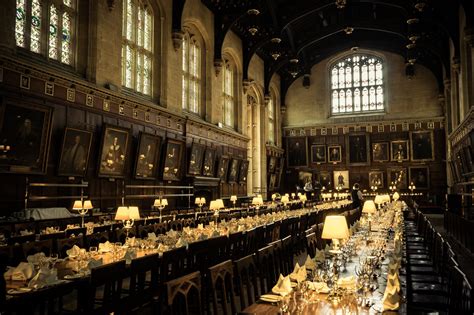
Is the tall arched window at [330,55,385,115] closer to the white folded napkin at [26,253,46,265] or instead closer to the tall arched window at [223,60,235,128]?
the tall arched window at [223,60,235,128]

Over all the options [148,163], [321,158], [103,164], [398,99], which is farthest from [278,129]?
[103,164]

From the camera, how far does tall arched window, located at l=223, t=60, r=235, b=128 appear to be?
21.0 meters

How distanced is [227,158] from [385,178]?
516 inches

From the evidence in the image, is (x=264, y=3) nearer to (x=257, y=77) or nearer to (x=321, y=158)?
(x=257, y=77)

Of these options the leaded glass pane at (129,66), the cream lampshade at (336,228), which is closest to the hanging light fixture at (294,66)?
the leaded glass pane at (129,66)

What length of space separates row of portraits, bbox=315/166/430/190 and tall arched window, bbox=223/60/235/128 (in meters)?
10.0

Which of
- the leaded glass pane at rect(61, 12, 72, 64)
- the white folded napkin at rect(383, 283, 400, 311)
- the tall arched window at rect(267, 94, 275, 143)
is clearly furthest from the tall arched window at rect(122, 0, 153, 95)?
the tall arched window at rect(267, 94, 275, 143)

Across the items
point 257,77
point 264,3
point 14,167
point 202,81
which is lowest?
point 14,167

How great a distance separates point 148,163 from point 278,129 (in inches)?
674

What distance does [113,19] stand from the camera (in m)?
11.9

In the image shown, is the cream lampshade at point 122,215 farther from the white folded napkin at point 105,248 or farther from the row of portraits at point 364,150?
the row of portraits at point 364,150

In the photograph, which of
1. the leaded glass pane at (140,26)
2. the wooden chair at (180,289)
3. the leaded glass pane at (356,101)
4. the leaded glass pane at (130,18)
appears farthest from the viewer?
the leaded glass pane at (356,101)

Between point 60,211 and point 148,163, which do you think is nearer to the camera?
point 60,211

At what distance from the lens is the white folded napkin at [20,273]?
3811 mm
